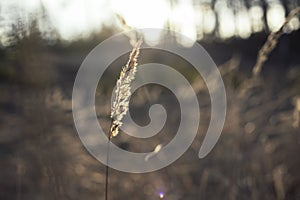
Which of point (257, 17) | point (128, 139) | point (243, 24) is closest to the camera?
point (128, 139)

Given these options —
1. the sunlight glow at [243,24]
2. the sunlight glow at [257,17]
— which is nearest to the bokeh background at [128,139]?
the sunlight glow at [257,17]

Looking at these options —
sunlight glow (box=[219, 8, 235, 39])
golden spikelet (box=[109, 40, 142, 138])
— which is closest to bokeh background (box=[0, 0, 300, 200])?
golden spikelet (box=[109, 40, 142, 138])

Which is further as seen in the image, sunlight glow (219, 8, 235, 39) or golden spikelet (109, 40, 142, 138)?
sunlight glow (219, 8, 235, 39)

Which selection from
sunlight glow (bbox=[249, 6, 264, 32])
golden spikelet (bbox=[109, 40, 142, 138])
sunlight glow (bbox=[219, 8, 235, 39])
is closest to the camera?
golden spikelet (bbox=[109, 40, 142, 138])

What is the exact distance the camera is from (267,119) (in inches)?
120

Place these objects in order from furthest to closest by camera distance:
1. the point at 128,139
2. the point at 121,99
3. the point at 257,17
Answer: the point at 257,17 < the point at 128,139 < the point at 121,99

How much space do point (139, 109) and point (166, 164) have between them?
73 centimetres

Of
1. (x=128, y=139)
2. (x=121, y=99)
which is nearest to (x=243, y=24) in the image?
(x=128, y=139)

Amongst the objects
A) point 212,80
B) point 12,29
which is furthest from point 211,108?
point 12,29

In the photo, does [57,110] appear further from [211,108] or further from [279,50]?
[279,50]

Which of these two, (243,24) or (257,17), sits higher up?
(257,17)

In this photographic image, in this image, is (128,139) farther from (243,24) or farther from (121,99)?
(243,24)

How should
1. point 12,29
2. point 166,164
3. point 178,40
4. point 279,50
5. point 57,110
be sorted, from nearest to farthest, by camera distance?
point 166,164 → point 57,110 → point 12,29 → point 178,40 → point 279,50

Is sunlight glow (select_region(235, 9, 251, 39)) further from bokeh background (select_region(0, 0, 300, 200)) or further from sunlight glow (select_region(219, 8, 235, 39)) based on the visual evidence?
bokeh background (select_region(0, 0, 300, 200))
